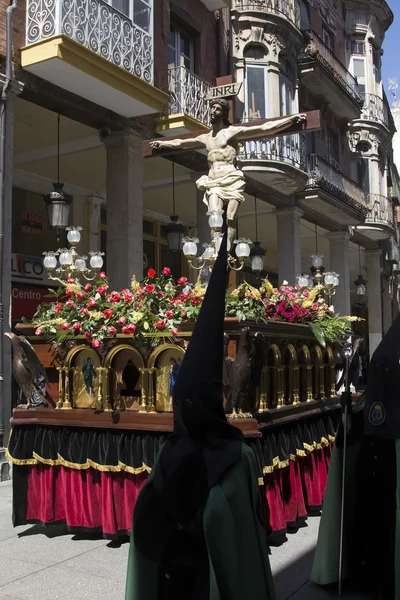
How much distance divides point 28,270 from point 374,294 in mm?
18089

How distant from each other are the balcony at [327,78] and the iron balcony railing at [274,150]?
340 centimetres

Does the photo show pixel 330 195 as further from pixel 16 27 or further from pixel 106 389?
pixel 106 389

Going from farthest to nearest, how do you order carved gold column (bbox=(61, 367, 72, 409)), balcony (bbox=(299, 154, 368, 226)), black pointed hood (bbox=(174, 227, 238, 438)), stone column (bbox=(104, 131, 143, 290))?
balcony (bbox=(299, 154, 368, 226)) → stone column (bbox=(104, 131, 143, 290)) → carved gold column (bbox=(61, 367, 72, 409)) → black pointed hood (bbox=(174, 227, 238, 438))

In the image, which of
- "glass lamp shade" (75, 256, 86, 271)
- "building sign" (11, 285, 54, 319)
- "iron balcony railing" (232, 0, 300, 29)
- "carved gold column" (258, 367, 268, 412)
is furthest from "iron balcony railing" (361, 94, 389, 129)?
"carved gold column" (258, 367, 268, 412)

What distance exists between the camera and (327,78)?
2048cm

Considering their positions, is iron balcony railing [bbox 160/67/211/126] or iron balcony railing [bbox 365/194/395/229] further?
iron balcony railing [bbox 365/194/395/229]

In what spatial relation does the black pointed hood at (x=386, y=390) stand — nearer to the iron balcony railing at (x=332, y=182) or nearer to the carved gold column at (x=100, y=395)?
the carved gold column at (x=100, y=395)

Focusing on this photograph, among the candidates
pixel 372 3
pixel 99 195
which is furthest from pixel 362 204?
pixel 99 195

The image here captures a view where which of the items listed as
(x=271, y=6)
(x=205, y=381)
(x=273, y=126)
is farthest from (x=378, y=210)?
(x=205, y=381)

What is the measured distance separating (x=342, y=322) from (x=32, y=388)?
345cm

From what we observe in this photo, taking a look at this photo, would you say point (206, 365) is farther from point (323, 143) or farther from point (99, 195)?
point (323, 143)

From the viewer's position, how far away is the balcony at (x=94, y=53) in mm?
9820

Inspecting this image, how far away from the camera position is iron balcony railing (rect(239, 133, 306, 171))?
1625 centimetres

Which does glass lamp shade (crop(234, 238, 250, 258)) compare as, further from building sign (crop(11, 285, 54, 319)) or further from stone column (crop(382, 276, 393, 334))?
stone column (crop(382, 276, 393, 334))
